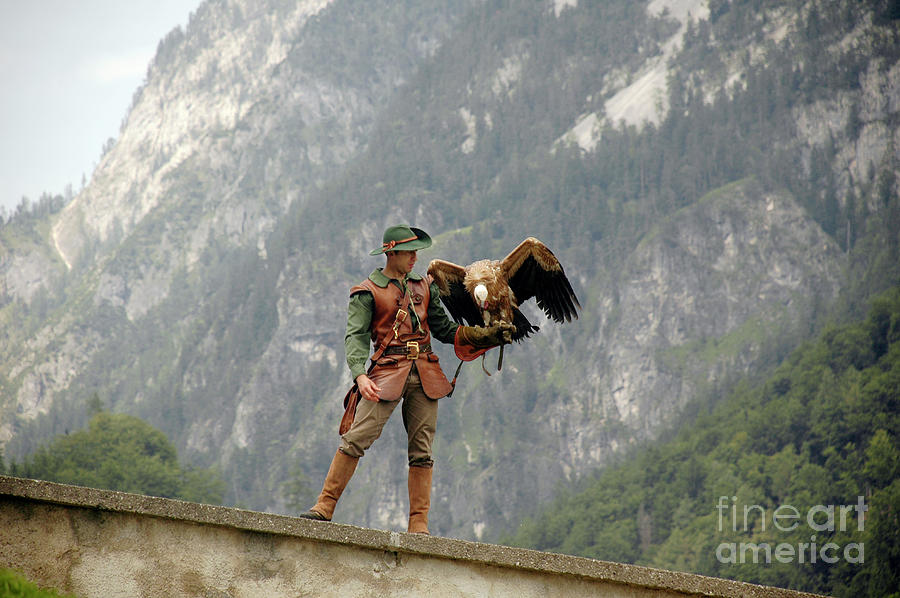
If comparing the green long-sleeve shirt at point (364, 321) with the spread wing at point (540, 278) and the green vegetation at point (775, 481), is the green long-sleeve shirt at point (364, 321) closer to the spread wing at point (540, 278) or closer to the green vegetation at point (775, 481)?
the spread wing at point (540, 278)

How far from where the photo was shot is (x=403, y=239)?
451 inches

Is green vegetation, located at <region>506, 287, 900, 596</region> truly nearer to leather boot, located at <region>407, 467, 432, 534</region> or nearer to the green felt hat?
leather boot, located at <region>407, 467, 432, 534</region>

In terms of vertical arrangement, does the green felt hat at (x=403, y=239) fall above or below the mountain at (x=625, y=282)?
below

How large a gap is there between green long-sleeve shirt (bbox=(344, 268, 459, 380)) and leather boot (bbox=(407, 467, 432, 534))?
1044 millimetres

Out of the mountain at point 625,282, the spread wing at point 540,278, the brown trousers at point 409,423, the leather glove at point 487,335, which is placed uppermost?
the mountain at point 625,282

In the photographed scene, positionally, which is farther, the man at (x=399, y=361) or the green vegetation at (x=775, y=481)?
the green vegetation at (x=775, y=481)

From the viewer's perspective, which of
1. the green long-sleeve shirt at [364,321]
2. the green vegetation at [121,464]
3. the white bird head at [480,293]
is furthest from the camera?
the green vegetation at [121,464]

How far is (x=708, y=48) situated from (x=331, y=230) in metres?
62.4

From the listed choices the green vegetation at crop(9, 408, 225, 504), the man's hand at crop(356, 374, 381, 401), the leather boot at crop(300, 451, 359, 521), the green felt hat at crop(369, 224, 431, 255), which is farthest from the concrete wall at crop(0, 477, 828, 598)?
the green vegetation at crop(9, 408, 225, 504)

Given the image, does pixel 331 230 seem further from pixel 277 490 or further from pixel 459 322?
pixel 459 322

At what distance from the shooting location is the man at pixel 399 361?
1105 cm

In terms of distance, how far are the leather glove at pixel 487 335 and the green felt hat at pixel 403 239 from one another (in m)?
0.87

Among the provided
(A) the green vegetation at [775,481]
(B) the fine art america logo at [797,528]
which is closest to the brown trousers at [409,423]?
(A) the green vegetation at [775,481]

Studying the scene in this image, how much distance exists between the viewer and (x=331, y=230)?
198m
